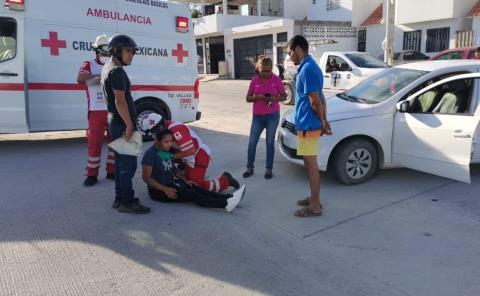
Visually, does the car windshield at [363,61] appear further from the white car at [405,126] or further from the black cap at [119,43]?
the black cap at [119,43]

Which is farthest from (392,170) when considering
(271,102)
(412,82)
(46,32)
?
(46,32)

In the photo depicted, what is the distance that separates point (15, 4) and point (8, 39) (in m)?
0.52

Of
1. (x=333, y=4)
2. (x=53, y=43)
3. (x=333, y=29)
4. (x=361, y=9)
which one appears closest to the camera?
(x=53, y=43)

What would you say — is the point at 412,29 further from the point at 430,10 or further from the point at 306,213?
the point at 306,213

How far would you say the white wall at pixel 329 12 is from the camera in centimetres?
2549

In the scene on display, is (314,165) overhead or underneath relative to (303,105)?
underneath

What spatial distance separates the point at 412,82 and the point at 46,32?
5.38 metres

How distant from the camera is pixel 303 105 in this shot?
4.24 m

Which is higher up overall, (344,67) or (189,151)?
(344,67)

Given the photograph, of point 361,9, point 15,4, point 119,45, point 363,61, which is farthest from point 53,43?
point 361,9

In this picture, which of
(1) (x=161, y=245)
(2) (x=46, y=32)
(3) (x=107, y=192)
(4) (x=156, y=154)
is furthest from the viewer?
(2) (x=46, y=32)

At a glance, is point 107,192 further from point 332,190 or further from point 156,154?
point 332,190

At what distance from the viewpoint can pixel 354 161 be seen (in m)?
5.40

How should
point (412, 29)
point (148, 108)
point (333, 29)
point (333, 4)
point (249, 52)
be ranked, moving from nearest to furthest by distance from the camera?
point (148, 108) → point (412, 29) → point (333, 29) → point (333, 4) → point (249, 52)
